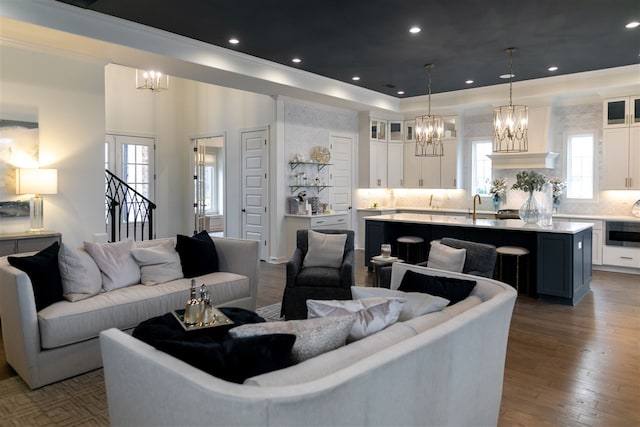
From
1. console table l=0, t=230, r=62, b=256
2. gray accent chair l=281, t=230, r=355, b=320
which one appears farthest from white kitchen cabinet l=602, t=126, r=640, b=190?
console table l=0, t=230, r=62, b=256

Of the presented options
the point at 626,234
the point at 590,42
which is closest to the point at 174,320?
the point at 590,42

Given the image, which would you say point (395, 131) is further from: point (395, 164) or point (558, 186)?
point (558, 186)

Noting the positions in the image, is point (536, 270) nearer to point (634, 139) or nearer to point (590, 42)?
point (590, 42)

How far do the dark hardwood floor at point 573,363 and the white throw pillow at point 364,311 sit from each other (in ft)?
3.86

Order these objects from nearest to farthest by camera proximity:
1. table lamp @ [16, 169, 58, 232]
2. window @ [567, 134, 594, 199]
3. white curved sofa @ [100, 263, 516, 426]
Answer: white curved sofa @ [100, 263, 516, 426], table lamp @ [16, 169, 58, 232], window @ [567, 134, 594, 199]

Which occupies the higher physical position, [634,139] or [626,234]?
[634,139]

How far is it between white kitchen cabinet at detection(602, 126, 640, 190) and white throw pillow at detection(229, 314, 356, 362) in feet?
23.8

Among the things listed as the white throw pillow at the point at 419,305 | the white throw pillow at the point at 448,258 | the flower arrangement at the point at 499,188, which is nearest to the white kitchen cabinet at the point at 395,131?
the flower arrangement at the point at 499,188

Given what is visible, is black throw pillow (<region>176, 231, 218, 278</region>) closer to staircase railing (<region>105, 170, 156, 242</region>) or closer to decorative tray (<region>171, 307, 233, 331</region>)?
decorative tray (<region>171, 307, 233, 331</region>)

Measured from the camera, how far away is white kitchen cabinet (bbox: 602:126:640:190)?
714cm

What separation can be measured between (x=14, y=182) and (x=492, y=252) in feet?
16.5

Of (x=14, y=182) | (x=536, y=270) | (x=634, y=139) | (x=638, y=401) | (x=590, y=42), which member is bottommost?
(x=638, y=401)

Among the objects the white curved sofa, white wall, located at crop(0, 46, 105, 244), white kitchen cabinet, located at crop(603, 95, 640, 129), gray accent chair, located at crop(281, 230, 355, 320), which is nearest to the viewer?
the white curved sofa

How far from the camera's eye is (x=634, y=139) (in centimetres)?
712
